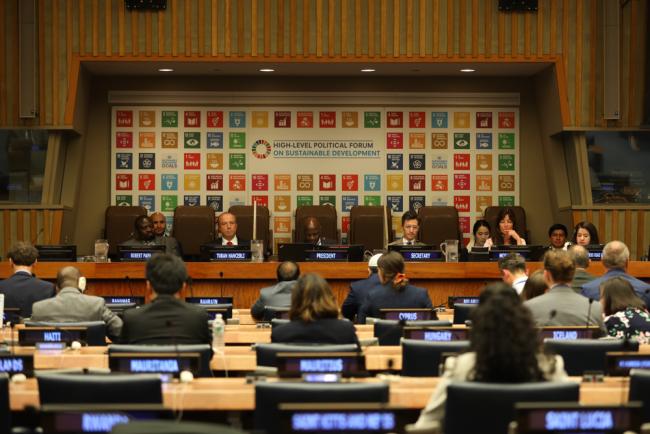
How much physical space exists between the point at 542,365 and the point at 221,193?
11310mm

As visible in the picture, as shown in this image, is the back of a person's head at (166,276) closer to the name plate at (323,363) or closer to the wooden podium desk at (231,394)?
the wooden podium desk at (231,394)

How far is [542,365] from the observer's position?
12.4 feet

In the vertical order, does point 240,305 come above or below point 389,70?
below

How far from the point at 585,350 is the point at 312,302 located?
1.37m

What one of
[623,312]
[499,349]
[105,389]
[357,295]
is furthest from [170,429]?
[357,295]

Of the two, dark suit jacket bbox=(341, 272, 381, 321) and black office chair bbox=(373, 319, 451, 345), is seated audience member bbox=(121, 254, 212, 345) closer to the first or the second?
black office chair bbox=(373, 319, 451, 345)

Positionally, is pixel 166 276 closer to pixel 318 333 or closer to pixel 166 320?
pixel 166 320

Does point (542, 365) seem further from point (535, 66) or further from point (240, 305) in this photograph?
point (535, 66)

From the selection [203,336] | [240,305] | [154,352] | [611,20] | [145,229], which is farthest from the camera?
[611,20]

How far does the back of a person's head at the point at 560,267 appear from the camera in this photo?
20.5ft

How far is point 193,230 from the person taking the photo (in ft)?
46.2

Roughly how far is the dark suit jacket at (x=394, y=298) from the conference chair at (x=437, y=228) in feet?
21.2

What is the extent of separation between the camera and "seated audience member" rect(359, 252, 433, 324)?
25.0 feet

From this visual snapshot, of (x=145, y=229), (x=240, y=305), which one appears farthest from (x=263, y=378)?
(x=145, y=229)
